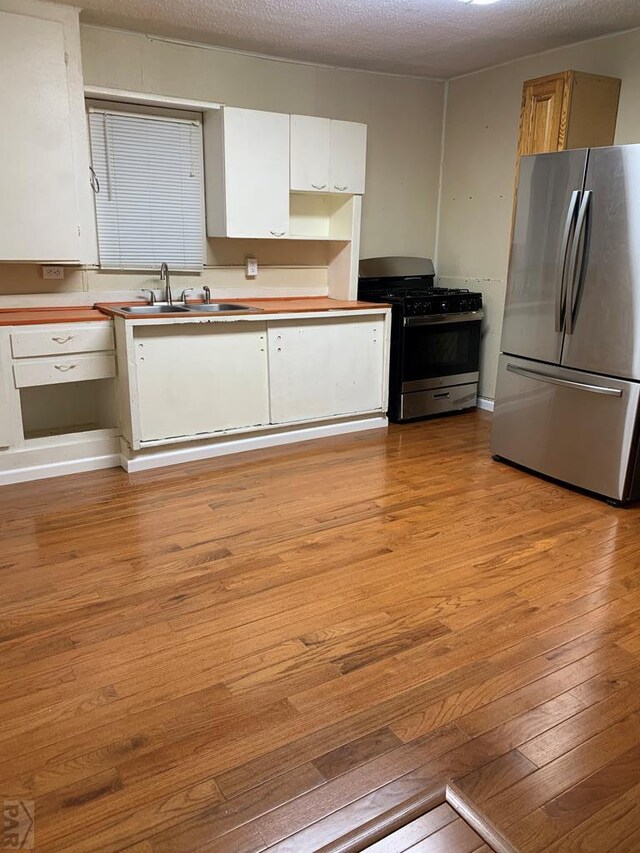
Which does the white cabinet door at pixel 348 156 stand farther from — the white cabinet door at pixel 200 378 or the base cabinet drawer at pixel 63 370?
the base cabinet drawer at pixel 63 370

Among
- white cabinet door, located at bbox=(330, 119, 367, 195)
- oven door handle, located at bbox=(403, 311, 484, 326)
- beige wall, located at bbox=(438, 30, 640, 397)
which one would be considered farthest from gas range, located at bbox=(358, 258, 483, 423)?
white cabinet door, located at bbox=(330, 119, 367, 195)

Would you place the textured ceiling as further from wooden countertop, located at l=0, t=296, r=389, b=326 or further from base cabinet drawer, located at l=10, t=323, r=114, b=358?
base cabinet drawer, located at l=10, t=323, r=114, b=358

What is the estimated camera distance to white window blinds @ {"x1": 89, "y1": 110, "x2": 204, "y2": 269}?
393 centimetres

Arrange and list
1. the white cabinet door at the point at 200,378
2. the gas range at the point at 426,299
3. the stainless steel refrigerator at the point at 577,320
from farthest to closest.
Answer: the gas range at the point at 426,299
the white cabinet door at the point at 200,378
the stainless steel refrigerator at the point at 577,320

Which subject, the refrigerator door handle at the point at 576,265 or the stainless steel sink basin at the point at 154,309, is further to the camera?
the stainless steel sink basin at the point at 154,309

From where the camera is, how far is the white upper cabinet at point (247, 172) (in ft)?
13.1

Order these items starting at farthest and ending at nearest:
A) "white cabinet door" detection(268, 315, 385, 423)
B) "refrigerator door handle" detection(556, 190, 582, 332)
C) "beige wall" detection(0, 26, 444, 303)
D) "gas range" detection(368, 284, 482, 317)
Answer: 1. "gas range" detection(368, 284, 482, 317)
2. "white cabinet door" detection(268, 315, 385, 423)
3. "beige wall" detection(0, 26, 444, 303)
4. "refrigerator door handle" detection(556, 190, 582, 332)

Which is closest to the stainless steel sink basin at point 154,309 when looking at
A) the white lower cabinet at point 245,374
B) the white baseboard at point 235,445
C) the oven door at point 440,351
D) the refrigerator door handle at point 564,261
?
the white lower cabinet at point 245,374

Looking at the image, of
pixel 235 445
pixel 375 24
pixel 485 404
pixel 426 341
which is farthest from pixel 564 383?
pixel 375 24

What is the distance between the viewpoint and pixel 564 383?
344 cm

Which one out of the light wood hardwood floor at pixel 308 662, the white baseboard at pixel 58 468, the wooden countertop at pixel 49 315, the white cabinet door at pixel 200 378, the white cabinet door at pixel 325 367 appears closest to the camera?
the light wood hardwood floor at pixel 308 662

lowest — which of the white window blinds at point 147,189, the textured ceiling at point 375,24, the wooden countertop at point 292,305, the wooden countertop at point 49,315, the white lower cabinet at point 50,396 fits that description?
the white lower cabinet at point 50,396

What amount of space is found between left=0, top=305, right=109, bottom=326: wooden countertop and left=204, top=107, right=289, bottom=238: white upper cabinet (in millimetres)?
1032

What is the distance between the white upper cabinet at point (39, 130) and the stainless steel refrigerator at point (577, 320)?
2521 millimetres
